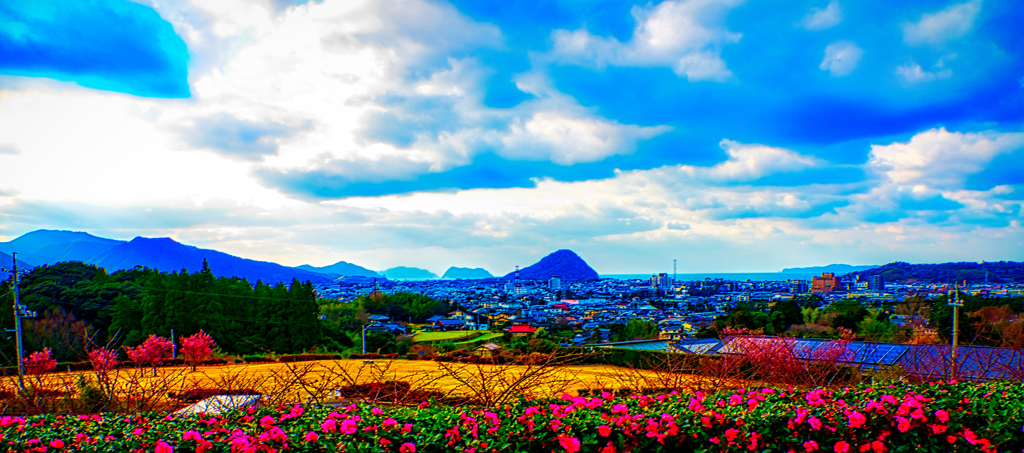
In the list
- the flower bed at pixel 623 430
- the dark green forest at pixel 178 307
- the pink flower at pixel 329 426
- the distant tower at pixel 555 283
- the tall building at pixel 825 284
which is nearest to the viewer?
the flower bed at pixel 623 430

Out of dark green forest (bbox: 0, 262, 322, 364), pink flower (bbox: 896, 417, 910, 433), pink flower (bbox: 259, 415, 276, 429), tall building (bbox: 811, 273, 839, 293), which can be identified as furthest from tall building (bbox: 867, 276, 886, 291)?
pink flower (bbox: 259, 415, 276, 429)

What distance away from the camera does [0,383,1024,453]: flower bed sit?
10.7 feet

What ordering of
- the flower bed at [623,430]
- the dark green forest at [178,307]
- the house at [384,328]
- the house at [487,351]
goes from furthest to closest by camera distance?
the house at [384,328], the dark green forest at [178,307], the house at [487,351], the flower bed at [623,430]

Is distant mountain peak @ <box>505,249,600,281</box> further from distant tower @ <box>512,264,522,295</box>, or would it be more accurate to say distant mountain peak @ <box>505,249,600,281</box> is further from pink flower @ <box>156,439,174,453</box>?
pink flower @ <box>156,439,174,453</box>

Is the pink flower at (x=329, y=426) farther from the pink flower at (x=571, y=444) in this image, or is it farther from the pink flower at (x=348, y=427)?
the pink flower at (x=571, y=444)

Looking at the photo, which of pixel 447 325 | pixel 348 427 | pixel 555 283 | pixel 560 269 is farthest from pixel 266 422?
pixel 560 269

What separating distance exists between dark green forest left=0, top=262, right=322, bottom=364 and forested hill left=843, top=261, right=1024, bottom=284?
37.4 metres

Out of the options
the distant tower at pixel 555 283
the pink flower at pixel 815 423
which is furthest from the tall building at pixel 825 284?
the pink flower at pixel 815 423

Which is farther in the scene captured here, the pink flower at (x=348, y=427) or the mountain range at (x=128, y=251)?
the mountain range at (x=128, y=251)

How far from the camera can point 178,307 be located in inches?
1096

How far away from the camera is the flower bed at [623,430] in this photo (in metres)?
3.25

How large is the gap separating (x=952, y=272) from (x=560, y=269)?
6233 cm

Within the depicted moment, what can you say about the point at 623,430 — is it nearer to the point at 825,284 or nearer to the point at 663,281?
the point at 825,284

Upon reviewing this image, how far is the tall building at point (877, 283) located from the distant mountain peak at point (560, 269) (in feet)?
168
